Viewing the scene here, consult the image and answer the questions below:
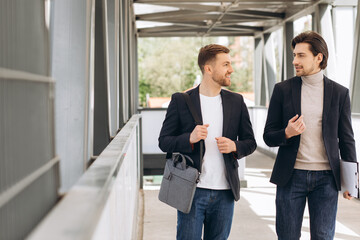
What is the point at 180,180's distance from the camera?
303 cm

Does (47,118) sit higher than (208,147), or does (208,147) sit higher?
(47,118)

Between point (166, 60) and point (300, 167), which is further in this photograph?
point (166, 60)

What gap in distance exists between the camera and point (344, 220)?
21.2ft

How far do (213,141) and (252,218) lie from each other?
3.92 metres

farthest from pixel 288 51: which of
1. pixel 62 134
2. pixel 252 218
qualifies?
pixel 62 134

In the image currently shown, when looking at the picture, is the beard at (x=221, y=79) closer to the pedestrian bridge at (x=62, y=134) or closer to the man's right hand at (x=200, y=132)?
the man's right hand at (x=200, y=132)

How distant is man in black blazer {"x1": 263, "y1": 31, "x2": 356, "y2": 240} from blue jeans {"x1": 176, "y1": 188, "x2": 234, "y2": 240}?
1.34ft

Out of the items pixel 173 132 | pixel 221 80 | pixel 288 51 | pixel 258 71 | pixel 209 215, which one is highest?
pixel 288 51

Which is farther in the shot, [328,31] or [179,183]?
[328,31]

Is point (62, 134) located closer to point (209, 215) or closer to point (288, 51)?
point (209, 215)

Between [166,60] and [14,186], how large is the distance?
58.1 meters

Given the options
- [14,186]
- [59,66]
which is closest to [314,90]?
[59,66]

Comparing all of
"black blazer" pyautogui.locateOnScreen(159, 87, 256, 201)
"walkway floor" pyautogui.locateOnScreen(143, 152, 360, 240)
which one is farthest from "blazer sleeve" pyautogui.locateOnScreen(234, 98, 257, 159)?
"walkway floor" pyautogui.locateOnScreen(143, 152, 360, 240)

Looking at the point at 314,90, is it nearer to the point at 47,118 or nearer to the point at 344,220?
the point at 47,118
